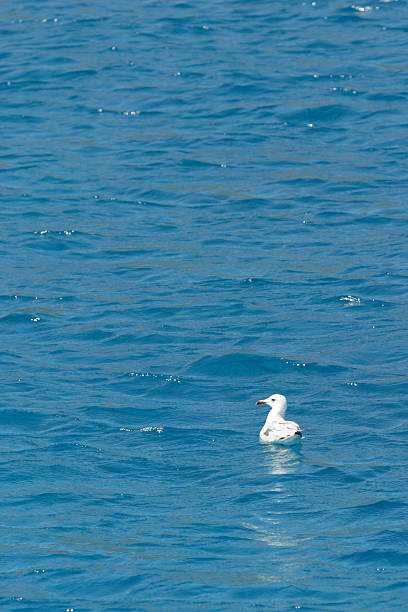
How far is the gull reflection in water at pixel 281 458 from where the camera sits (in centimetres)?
1458

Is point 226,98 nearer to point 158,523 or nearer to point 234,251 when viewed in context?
point 234,251

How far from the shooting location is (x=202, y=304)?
20.1m

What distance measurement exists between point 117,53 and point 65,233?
11.7 metres

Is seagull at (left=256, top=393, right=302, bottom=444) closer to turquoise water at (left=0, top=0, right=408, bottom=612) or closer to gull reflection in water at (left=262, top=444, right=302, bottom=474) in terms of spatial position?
gull reflection in water at (left=262, top=444, right=302, bottom=474)

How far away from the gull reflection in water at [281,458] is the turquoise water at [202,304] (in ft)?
0.19

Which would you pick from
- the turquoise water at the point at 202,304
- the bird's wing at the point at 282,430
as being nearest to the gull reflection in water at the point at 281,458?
the turquoise water at the point at 202,304

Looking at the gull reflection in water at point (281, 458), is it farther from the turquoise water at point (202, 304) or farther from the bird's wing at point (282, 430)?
the bird's wing at point (282, 430)

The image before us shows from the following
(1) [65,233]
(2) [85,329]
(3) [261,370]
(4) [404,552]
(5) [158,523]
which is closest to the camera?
(4) [404,552]

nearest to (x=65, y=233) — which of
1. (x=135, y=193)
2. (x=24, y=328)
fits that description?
(x=135, y=193)

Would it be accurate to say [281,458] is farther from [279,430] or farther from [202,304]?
[202,304]

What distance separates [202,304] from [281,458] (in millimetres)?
5685

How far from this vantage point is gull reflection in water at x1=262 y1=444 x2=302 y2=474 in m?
14.6

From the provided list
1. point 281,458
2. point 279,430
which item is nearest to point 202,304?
point 279,430

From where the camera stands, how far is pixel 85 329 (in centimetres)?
1933
